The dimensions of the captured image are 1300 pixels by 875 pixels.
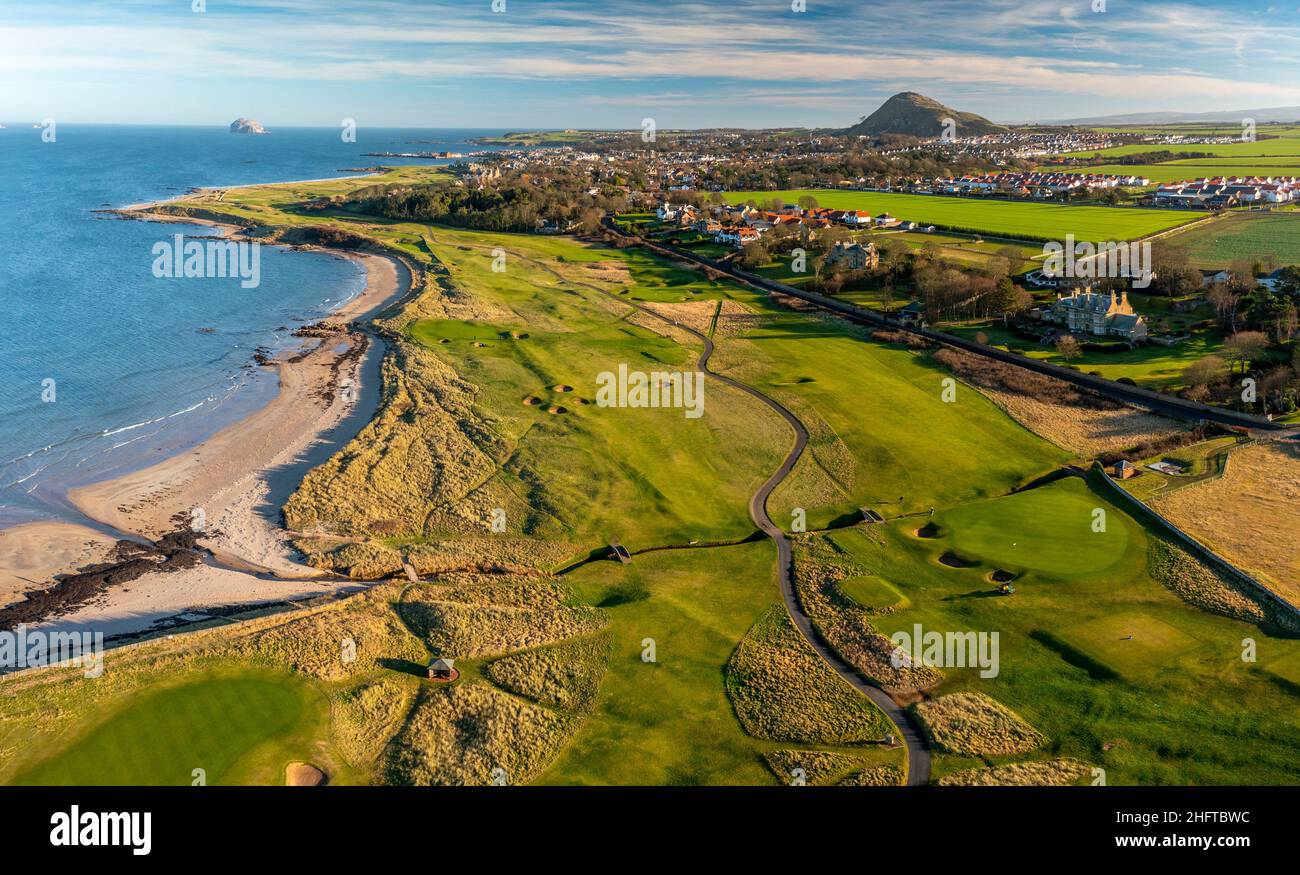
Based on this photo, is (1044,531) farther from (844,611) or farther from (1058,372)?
(1058,372)

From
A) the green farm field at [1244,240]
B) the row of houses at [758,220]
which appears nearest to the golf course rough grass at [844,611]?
the green farm field at [1244,240]

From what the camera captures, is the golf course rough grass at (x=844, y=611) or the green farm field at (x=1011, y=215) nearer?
the golf course rough grass at (x=844, y=611)

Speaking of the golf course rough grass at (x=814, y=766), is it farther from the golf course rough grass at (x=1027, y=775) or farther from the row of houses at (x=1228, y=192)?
the row of houses at (x=1228, y=192)

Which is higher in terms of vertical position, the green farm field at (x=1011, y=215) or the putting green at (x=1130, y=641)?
the green farm field at (x=1011, y=215)

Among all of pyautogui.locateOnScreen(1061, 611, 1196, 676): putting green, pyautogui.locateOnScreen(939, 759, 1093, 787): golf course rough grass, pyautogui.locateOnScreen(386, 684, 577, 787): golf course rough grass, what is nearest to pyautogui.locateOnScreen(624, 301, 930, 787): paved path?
pyautogui.locateOnScreen(939, 759, 1093, 787): golf course rough grass

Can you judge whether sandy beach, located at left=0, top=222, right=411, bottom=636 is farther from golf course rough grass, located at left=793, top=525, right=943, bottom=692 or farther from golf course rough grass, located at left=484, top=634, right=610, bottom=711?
golf course rough grass, located at left=793, top=525, right=943, bottom=692

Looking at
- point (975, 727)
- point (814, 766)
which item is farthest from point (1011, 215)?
point (814, 766)

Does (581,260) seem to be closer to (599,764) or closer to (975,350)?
(975,350)
